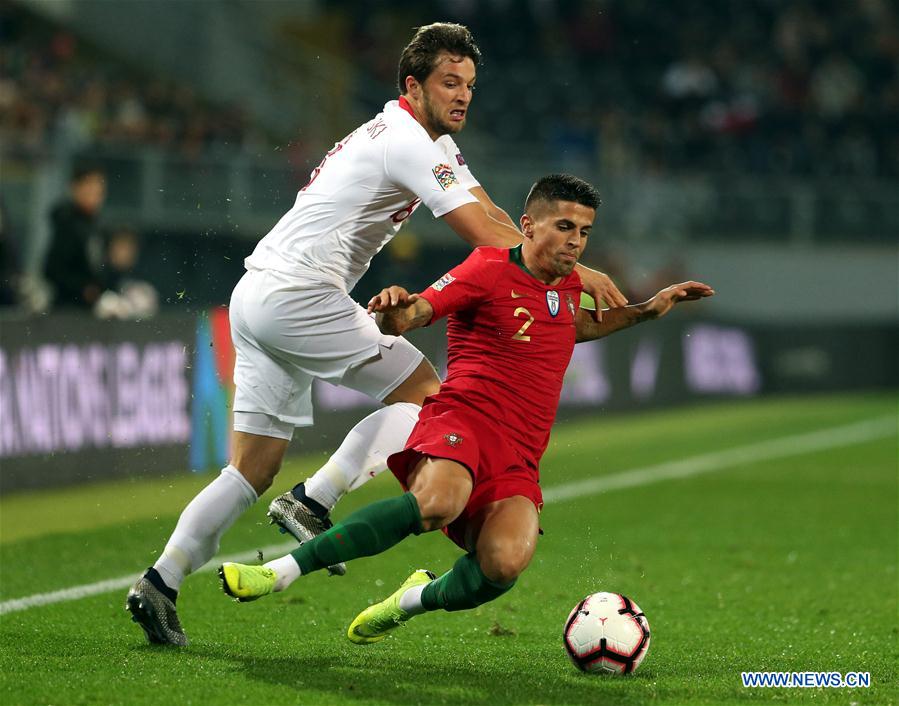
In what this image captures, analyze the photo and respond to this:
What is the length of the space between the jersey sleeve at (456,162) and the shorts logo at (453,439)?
0.95m

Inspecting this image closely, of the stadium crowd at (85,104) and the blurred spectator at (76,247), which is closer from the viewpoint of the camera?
the blurred spectator at (76,247)

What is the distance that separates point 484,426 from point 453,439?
152mm

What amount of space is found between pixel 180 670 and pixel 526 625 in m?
1.63

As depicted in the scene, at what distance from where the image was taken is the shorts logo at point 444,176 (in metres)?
5.11

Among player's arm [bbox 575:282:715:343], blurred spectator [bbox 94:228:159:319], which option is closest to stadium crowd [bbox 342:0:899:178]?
blurred spectator [bbox 94:228:159:319]

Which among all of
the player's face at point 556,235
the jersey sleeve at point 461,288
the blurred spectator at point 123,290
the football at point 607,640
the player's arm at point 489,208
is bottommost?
the football at point 607,640

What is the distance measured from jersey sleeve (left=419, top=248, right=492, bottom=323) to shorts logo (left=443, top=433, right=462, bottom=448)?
0.40 metres

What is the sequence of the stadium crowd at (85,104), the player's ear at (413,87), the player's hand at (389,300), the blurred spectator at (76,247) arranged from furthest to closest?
the stadium crowd at (85,104) < the blurred spectator at (76,247) < the player's ear at (413,87) < the player's hand at (389,300)

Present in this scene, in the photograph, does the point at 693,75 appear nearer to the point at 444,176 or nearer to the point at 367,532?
the point at 444,176

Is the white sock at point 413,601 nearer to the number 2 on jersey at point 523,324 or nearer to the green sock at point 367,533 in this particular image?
the green sock at point 367,533

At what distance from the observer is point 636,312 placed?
18.1ft

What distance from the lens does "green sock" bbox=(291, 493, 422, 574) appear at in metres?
4.89

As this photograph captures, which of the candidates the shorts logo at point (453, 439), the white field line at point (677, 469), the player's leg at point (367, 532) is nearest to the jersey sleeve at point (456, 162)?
the shorts logo at point (453, 439)

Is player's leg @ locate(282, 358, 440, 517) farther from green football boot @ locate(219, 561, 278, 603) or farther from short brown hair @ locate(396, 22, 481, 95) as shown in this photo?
short brown hair @ locate(396, 22, 481, 95)
